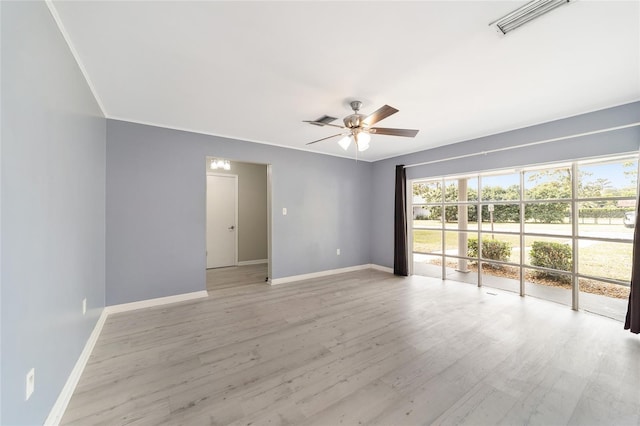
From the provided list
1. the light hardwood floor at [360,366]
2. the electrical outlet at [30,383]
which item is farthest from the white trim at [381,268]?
the electrical outlet at [30,383]

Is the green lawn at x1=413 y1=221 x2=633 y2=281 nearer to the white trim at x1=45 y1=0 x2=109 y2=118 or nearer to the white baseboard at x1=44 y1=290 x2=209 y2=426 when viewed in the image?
the white baseboard at x1=44 y1=290 x2=209 y2=426

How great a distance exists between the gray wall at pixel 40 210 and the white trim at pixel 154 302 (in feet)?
3.94

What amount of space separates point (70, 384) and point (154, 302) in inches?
71.3

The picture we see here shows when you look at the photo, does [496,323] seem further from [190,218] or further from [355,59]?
[190,218]

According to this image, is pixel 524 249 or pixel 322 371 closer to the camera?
pixel 322 371

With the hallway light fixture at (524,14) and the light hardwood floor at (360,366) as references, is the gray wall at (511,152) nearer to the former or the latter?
the light hardwood floor at (360,366)

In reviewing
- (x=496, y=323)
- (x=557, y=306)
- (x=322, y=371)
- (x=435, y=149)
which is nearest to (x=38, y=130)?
(x=322, y=371)

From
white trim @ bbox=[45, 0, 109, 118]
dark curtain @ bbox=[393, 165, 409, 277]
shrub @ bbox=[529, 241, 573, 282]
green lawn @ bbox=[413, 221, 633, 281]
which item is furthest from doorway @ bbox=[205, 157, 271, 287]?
shrub @ bbox=[529, 241, 573, 282]

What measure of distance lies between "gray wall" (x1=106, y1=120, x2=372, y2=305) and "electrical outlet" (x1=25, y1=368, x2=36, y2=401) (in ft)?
7.51

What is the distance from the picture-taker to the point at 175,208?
3754 mm

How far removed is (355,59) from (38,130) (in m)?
2.17

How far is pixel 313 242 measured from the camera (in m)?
5.21

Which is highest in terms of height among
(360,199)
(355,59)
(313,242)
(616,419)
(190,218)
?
(355,59)

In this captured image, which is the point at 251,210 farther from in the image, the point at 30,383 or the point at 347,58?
the point at 30,383
